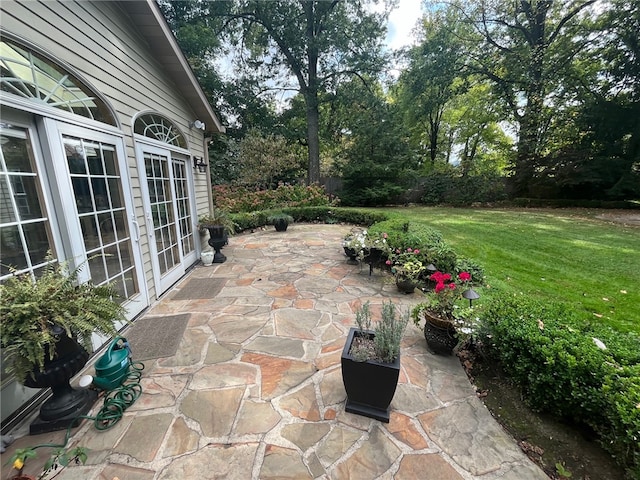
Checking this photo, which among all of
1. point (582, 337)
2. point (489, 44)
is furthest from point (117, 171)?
point (489, 44)

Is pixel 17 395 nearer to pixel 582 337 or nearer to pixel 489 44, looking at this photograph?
pixel 582 337

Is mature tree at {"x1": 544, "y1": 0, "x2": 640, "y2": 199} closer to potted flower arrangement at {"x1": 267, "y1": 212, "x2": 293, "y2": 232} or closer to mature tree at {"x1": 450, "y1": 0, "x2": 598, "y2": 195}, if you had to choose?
mature tree at {"x1": 450, "y1": 0, "x2": 598, "y2": 195}

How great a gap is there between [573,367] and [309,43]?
15.0 meters

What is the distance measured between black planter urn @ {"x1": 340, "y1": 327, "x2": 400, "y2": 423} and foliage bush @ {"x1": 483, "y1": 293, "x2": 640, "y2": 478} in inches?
39.9

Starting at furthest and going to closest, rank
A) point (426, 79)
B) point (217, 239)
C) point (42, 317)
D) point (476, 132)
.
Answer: point (476, 132)
point (426, 79)
point (217, 239)
point (42, 317)

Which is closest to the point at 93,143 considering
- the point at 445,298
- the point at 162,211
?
the point at 162,211

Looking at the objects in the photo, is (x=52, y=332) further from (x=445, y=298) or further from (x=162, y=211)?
(x=445, y=298)

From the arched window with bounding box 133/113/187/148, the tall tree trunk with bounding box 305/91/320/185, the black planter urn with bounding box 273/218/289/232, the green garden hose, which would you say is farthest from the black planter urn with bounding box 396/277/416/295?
the tall tree trunk with bounding box 305/91/320/185

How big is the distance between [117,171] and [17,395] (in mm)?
2292

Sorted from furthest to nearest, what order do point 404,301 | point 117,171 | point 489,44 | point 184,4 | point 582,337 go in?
point 489,44
point 184,4
point 404,301
point 117,171
point 582,337

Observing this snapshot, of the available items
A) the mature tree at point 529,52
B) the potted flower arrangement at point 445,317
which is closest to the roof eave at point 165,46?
the potted flower arrangement at point 445,317

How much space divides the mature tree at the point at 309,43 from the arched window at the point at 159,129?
31.5 ft

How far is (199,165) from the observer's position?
18.8 ft

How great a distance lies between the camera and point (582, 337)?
72.4 inches
